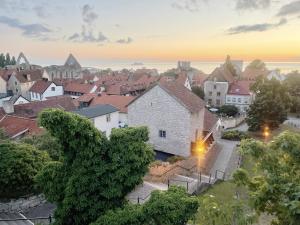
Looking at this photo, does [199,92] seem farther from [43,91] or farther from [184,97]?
[184,97]

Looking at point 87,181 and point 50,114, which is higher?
point 50,114

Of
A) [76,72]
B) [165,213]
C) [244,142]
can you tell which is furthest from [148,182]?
[76,72]

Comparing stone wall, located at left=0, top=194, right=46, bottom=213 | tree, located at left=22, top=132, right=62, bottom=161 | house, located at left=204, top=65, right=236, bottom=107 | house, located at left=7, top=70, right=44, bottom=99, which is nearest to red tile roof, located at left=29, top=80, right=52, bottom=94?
house, located at left=7, top=70, right=44, bottom=99

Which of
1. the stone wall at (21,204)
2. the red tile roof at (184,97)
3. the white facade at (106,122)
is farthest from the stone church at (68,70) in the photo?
the stone wall at (21,204)

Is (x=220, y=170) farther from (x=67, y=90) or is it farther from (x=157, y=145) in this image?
(x=67, y=90)

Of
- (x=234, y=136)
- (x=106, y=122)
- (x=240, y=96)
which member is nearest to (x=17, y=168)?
(x=106, y=122)

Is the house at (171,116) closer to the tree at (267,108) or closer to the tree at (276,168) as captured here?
the tree at (267,108)
